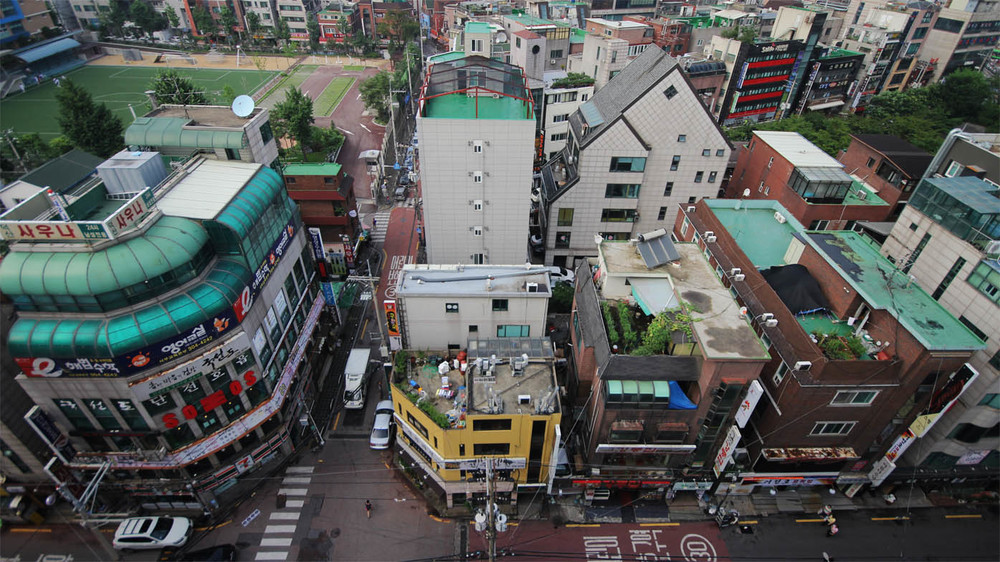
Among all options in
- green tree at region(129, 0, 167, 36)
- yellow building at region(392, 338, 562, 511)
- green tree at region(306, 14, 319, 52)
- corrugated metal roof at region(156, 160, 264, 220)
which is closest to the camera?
yellow building at region(392, 338, 562, 511)

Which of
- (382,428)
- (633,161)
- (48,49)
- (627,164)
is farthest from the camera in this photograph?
(48,49)

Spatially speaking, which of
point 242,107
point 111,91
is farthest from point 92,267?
point 111,91

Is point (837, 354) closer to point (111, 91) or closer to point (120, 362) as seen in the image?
point (120, 362)

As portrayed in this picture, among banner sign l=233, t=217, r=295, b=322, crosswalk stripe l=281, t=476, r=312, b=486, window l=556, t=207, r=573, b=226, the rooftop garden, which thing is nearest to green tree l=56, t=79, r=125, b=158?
banner sign l=233, t=217, r=295, b=322

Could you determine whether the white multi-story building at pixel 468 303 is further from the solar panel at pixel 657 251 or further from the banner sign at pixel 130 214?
the banner sign at pixel 130 214

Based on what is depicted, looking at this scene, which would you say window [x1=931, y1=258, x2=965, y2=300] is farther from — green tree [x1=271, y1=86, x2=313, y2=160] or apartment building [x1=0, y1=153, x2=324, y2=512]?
green tree [x1=271, y1=86, x2=313, y2=160]
